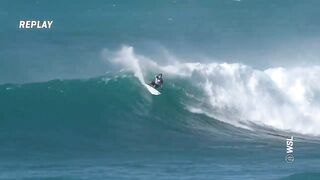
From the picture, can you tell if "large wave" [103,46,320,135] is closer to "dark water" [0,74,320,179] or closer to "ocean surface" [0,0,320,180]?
"ocean surface" [0,0,320,180]

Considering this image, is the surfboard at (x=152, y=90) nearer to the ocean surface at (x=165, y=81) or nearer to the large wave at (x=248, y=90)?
the ocean surface at (x=165, y=81)

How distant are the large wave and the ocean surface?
0.7 inches

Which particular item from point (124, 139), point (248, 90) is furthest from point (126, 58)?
point (248, 90)

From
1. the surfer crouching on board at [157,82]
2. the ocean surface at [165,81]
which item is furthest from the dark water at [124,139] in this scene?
the surfer crouching on board at [157,82]

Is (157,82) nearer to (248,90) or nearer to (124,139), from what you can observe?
(124,139)

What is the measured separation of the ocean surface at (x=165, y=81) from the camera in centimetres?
1595

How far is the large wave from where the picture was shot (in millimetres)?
16141

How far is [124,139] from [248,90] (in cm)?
251

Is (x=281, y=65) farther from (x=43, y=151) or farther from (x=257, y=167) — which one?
(x=43, y=151)

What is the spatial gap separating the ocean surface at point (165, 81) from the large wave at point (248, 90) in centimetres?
2

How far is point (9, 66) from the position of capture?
16.5 metres

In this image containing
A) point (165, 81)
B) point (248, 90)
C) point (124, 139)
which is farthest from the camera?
point (165, 81)

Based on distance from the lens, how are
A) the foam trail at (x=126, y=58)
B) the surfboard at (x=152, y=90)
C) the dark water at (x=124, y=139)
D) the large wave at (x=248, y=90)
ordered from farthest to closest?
the surfboard at (x=152, y=90) → the foam trail at (x=126, y=58) → the large wave at (x=248, y=90) → the dark water at (x=124, y=139)

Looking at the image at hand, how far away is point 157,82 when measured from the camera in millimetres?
16500
